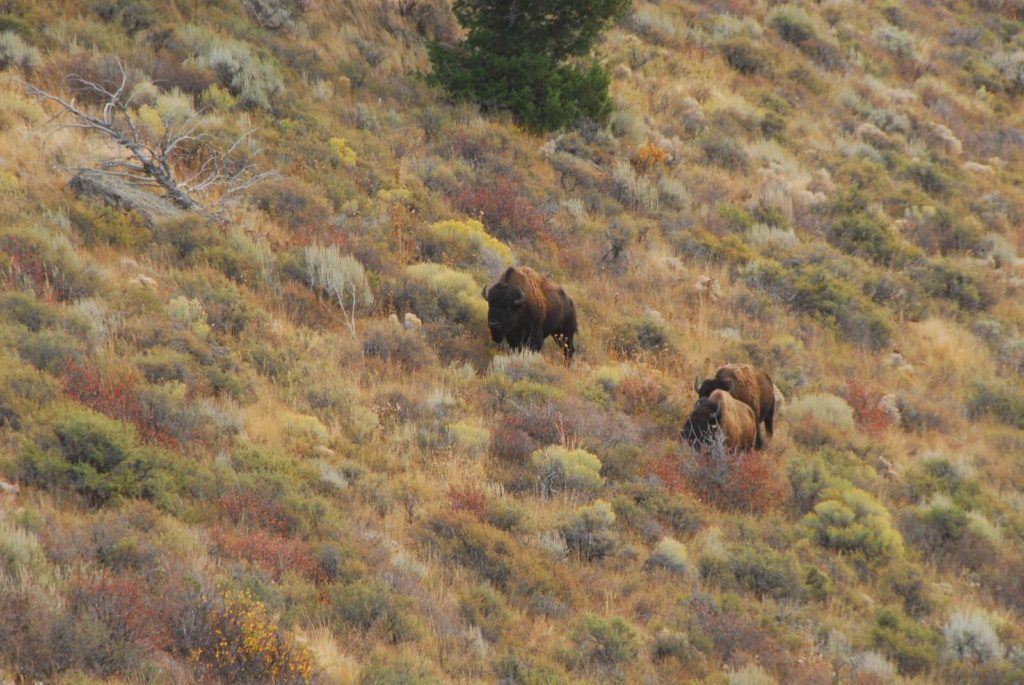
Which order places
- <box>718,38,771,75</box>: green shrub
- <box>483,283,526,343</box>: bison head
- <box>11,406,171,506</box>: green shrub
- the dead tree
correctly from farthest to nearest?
<box>718,38,771,75</box>: green shrub < <box>483,283,526,343</box>: bison head < the dead tree < <box>11,406,171,506</box>: green shrub

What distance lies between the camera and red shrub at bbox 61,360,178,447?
28.9ft

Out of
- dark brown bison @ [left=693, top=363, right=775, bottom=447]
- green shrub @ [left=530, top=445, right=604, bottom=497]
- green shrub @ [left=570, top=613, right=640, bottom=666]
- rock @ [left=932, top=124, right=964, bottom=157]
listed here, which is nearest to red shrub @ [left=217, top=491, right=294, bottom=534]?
green shrub @ [left=570, top=613, right=640, bottom=666]

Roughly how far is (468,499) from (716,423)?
378 cm

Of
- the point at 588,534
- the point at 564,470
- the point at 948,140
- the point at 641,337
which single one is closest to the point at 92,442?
the point at 588,534

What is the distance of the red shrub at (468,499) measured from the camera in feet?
31.3

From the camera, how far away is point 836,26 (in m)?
31.8

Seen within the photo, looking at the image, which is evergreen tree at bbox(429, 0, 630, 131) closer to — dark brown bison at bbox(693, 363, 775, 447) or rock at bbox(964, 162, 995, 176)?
dark brown bison at bbox(693, 363, 775, 447)

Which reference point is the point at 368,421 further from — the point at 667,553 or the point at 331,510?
the point at 667,553

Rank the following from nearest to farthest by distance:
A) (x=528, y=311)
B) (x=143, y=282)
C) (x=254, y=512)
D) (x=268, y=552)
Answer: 1. (x=268, y=552)
2. (x=254, y=512)
3. (x=143, y=282)
4. (x=528, y=311)

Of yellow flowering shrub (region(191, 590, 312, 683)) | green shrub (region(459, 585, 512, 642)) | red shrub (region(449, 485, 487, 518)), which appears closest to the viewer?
yellow flowering shrub (region(191, 590, 312, 683))

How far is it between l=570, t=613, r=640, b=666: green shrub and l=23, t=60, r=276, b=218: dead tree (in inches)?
296

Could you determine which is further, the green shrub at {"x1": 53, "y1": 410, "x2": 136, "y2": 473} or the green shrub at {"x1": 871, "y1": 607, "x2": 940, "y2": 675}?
the green shrub at {"x1": 871, "y1": 607, "x2": 940, "y2": 675}

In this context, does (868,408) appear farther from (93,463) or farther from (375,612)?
(93,463)

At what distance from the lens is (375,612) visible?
7539mm
